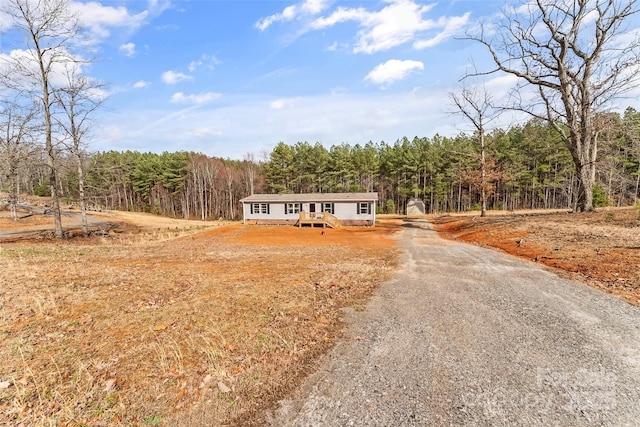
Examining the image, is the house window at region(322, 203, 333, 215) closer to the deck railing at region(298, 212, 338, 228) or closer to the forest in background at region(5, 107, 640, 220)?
the deck railing at region(298, 212, 338, 228)

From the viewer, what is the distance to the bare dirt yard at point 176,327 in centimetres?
330

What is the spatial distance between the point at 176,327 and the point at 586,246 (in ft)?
45.6

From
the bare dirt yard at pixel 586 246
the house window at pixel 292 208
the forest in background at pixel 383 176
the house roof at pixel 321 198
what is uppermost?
the forest in background at pixel 383 176

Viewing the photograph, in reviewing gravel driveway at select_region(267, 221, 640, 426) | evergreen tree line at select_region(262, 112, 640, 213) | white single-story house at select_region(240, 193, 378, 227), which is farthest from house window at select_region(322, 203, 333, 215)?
gravel driveway at select_region(267, 221, 640, 426)

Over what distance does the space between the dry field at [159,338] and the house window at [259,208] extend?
21.6 meters

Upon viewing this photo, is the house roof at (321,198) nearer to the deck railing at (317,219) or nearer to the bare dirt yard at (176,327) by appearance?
the deck railing at (317,219)

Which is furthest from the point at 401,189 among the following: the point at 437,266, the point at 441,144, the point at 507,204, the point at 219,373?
the point at 219,373

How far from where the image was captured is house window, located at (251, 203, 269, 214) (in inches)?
1219

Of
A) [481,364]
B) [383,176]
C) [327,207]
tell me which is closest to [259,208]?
[327,207]

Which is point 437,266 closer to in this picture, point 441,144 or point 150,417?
point 150,417

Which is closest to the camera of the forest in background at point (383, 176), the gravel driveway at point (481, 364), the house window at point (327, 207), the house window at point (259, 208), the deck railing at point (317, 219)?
the gravel driveway at point (481, 364)

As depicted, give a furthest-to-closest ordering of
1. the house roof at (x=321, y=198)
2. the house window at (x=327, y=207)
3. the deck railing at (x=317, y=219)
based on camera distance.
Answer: the house window at (x=327, y=207) < the house roof at (x=321, y=198) < the deck railing at (x=317, y=219)

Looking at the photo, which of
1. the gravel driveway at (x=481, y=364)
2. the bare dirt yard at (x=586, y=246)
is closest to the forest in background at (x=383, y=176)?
the bare dirt yard at (x=586, y=246)

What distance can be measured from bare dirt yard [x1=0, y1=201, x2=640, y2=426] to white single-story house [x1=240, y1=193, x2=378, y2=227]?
17074 millimetres
